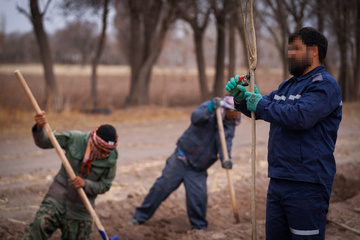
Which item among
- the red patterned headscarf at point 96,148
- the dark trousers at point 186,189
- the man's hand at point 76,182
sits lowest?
the dark trousers at point 186,189

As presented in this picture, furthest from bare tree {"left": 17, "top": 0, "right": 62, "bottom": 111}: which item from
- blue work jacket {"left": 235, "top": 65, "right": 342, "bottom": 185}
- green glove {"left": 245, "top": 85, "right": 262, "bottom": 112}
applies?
blue work jacket {"left": 235, "top": 65, "right": 342, "bottom": 185}

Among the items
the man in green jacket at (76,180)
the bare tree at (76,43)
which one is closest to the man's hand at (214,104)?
Result: the man in green jacket at (76,180)

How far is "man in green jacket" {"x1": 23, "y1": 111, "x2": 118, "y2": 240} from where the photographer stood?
12.4 feet

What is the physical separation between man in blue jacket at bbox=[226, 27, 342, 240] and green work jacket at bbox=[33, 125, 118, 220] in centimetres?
200

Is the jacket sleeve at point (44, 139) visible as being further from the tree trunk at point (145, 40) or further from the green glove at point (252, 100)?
the tree trunk at point (145, 40)

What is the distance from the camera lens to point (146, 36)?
1725cm

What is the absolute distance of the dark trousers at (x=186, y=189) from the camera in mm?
4992

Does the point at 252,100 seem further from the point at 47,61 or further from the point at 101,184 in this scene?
the point at 47,61

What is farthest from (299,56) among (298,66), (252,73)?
(252,73)

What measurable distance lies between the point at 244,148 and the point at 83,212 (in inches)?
257

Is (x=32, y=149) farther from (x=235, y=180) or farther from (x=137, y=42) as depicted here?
(x=137, y=42)

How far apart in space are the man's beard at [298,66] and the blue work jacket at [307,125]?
4 centimetres

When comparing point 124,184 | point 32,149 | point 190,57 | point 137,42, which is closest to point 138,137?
point 32,149

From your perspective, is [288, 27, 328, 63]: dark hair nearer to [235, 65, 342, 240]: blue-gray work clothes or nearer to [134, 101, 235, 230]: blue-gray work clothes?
[235, 65, 342, 240]: blue-gray work clothes
